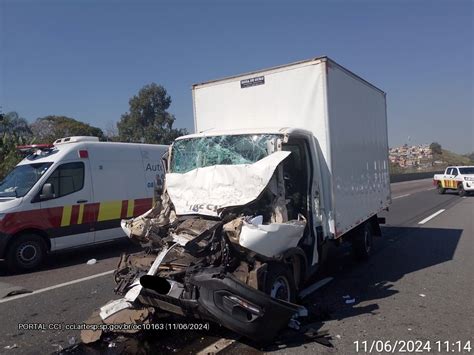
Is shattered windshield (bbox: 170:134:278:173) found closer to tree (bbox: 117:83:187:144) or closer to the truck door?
the truck door

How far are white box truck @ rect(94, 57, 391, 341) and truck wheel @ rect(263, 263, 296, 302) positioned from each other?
12mm

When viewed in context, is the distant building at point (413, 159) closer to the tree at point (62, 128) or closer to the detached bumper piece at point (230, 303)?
the tree at point (62, 128)

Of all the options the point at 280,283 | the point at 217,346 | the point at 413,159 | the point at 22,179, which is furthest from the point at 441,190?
the point at 413,159

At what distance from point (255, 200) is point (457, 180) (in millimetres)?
24384

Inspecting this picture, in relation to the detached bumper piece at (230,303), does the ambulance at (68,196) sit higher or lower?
higher

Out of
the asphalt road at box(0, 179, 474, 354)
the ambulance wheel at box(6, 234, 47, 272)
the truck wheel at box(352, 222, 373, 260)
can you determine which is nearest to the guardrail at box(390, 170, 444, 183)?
the asphalt road at box(0, 179, 474, 354)

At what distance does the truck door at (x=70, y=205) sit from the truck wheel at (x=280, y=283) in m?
5.82

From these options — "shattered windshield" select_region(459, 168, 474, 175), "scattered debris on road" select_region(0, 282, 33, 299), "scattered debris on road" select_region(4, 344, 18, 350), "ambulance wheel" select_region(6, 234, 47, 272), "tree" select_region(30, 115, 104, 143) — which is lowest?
"scattered debris on road" select_region(4, 344, 18, 350)

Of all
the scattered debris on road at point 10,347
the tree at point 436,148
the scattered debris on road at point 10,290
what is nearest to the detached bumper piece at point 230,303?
the scattered debris on road at point 10,347

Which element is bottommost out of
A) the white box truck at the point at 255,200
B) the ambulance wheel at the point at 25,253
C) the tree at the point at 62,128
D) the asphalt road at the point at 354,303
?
the asphalt road at the point at 354,303

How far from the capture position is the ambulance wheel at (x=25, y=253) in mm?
8477

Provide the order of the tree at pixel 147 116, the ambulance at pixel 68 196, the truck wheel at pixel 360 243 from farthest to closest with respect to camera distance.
Result: the tree at pixel 147 116 → the ambulance at pixel 68 196 → the truck wheel at pixel 360 243

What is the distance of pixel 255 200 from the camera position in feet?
16.3

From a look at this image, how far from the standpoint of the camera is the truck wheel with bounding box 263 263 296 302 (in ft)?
15.4
